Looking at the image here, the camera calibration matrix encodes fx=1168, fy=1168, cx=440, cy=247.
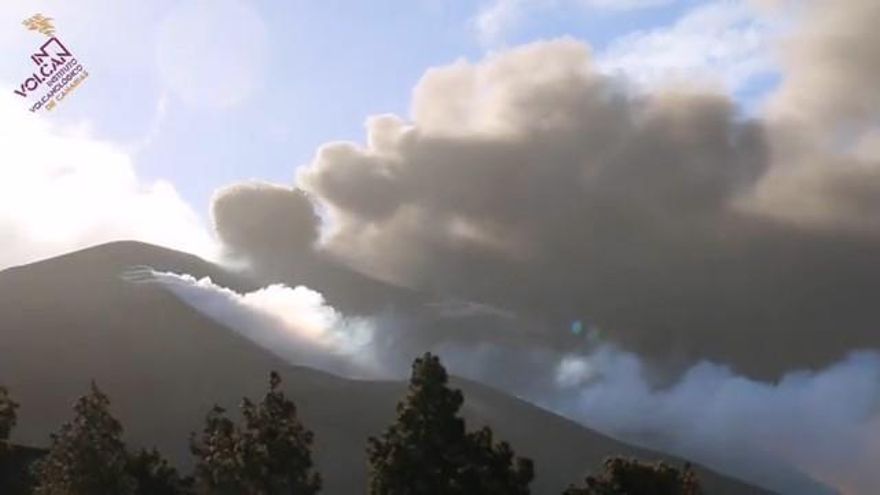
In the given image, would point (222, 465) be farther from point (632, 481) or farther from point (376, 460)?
point (632, 481)

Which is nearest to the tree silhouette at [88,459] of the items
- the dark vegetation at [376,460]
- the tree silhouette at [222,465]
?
the dark vegetation at [376,460]

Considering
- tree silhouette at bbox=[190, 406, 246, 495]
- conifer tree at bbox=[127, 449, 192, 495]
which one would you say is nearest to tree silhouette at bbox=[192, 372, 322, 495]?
tree silhouette at bbox=[190, 406, 246, 495]

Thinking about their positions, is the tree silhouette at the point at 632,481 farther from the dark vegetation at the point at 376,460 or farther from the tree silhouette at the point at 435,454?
the tree silhouette at the point at 435,454

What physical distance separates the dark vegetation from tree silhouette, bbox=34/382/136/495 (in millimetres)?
58

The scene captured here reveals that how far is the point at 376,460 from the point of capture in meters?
63.5

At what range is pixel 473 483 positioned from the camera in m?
60.9

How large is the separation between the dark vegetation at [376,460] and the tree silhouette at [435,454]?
0.05m

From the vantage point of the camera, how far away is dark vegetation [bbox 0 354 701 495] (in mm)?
61844

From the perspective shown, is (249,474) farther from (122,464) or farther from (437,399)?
(437,399)

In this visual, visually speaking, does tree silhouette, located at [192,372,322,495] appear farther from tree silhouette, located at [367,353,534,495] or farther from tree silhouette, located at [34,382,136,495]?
tree silhouette, located at [367,353,534,495]

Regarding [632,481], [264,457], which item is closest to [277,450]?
[264,457]

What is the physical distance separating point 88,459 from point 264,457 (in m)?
10.5

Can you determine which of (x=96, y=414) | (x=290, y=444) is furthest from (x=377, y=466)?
(x=96, y=414)

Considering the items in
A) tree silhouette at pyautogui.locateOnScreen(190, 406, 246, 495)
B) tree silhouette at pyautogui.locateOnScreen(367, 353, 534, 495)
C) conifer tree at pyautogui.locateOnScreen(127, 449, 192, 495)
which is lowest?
conifer tree at pyautogui.locateOnScreen(127, 449, 192, 495)
